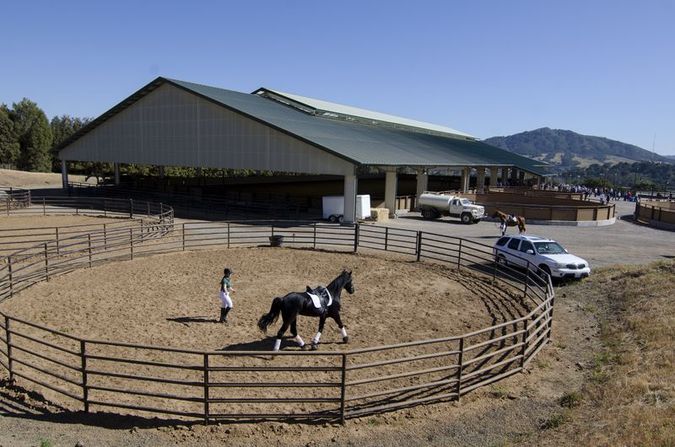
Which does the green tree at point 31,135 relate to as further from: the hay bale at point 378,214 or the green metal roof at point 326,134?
the hay bale at point 378,214

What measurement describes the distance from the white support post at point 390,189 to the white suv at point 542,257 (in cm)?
1591

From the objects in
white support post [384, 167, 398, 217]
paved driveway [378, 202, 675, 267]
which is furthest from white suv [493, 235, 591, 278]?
white support post [384, 167, 398, 217]

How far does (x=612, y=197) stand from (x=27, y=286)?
66.0 metres

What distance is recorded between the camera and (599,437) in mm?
6820

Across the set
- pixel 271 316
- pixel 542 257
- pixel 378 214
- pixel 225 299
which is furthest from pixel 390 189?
pixel 271 316

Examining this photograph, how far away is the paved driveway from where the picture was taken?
74.2 feet

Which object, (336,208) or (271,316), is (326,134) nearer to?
(336,208)

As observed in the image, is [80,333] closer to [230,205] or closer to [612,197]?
[230,205]

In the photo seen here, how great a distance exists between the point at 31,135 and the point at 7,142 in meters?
3.69

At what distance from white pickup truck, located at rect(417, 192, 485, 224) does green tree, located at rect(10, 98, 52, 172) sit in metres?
70.9

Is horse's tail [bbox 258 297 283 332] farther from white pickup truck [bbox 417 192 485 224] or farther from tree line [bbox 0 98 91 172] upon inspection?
tree line [bbox 0 98 91 172]

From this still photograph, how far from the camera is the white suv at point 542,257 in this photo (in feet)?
56.8

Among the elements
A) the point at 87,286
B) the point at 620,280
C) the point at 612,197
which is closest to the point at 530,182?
the point at 612,197

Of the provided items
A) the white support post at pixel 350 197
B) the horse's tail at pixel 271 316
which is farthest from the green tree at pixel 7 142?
the horse's tail at pixel 271 316
